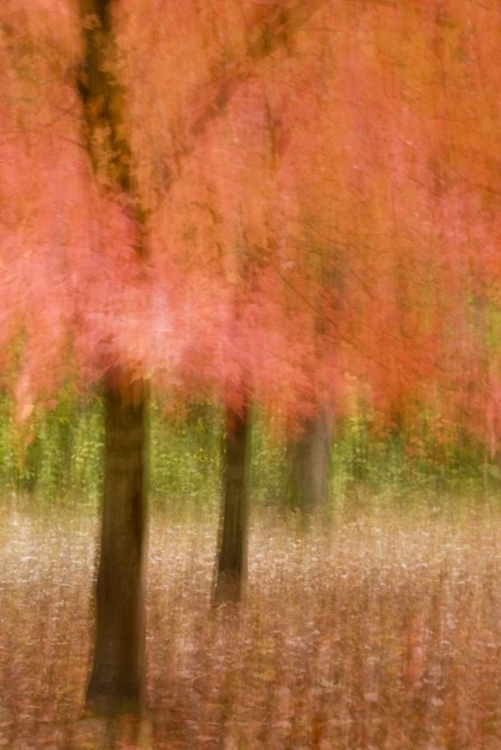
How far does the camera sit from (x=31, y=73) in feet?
24.8

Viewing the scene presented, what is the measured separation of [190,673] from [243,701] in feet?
3.35

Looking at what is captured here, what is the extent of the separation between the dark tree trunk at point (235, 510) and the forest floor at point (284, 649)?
1.22 ft

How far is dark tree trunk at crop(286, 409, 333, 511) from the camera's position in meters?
20.5

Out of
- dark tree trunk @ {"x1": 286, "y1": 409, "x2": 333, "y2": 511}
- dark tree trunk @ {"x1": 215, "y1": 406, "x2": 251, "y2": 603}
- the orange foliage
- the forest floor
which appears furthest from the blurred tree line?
the orange foliage

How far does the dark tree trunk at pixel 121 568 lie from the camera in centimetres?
774

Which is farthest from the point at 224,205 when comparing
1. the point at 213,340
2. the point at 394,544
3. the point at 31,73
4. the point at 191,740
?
the point at 394,544

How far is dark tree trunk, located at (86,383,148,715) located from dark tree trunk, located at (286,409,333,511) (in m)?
12.4

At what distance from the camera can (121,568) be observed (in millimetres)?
7738

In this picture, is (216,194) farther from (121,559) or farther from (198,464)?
(198,464)

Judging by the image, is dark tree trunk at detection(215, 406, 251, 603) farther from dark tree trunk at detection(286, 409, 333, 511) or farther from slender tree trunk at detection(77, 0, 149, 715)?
dark tree trunk at detection(286, 409, 333, 511)

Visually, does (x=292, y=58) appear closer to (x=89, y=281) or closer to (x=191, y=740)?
(x=89, y=281)

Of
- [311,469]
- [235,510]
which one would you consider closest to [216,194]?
[235,510]

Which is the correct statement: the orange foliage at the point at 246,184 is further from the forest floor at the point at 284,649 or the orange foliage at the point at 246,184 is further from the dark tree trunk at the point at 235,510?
the dark tree trunk at the point at 235,510

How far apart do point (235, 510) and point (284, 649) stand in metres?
3.12
